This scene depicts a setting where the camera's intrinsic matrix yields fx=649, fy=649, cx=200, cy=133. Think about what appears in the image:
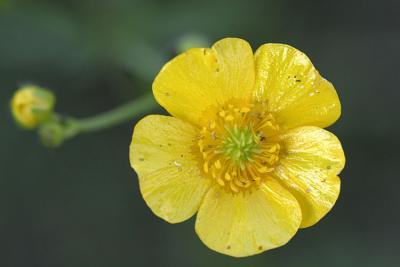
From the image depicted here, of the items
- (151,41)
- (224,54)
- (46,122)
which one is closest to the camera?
(224,54)

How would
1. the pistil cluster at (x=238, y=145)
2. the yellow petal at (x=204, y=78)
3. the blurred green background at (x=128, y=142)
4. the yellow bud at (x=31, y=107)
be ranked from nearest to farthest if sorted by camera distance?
the yellow petal at (x=204, y=78)
the pistil cluster at (x=238, y=145)
the yellow bud at (x=31, y=107)
the blurred green background at (x=128, y=142)

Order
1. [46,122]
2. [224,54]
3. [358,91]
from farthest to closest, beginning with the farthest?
[358,91], [46,122], [224,54]

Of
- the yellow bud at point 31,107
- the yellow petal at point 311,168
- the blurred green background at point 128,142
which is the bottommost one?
the blurred green background at point 128,142

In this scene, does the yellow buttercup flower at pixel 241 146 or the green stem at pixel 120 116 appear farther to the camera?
the green stem at pixel 120 116

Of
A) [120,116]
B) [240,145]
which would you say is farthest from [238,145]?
[120,116]

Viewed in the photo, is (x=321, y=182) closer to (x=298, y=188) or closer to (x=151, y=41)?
(x=298, y=188)

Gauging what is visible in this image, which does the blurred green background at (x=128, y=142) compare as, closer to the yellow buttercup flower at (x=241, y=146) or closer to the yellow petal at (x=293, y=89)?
the yellow buttercup flower at (x=241, y=146)

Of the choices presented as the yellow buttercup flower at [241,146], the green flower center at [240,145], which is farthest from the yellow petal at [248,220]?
the green flower center at [240,145]

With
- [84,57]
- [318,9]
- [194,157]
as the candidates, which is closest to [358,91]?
[318,9]

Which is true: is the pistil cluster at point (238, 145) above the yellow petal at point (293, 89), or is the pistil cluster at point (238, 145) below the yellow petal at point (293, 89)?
below
